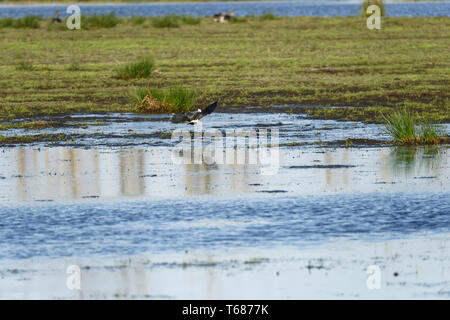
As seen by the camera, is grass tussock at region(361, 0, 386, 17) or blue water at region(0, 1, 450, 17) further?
blue water at region(0, 1, 450, 17)

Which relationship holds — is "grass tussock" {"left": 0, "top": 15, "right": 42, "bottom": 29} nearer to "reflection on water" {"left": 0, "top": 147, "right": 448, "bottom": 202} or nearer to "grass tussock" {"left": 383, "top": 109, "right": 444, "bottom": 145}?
"reflection on water" {"left": 0, "top": 147, "right": 448, "bottom": 202}

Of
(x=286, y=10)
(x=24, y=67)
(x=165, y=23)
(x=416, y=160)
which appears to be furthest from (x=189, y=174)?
(x=286, y=10)

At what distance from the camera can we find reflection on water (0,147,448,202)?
15125 millimetres

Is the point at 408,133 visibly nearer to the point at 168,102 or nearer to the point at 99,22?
the point at 168,102

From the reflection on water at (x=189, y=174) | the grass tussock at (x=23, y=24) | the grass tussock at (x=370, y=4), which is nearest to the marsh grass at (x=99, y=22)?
the grass tussock at (x=23, y=24)

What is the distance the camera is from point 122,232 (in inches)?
491

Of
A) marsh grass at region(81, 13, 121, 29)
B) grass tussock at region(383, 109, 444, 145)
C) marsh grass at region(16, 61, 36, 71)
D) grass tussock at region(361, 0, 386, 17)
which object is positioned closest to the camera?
grass tussock at region(383, 109, 444, 145)

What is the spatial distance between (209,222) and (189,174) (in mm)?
3741

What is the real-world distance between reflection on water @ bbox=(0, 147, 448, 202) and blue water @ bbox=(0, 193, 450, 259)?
74 centimetres

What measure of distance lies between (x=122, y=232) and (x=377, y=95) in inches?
622

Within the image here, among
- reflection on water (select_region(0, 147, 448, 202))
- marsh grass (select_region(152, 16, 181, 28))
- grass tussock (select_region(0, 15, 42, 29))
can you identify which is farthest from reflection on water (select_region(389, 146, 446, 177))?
grass tussock (select_region(0, 15, 42, 29))

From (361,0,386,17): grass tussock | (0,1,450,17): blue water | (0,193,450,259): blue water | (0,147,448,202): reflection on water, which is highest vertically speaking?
(0,1,450,17): blue water

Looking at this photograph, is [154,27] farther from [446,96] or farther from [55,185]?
[55,185]

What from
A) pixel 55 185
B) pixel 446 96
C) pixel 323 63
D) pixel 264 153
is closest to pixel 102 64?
pixel 323 63
